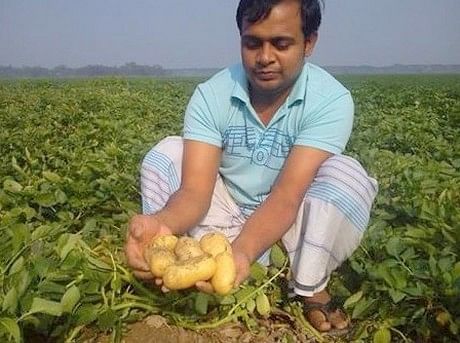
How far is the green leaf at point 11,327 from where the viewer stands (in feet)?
4.57

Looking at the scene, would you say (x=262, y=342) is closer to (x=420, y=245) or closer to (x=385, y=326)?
(x=385, y=326)

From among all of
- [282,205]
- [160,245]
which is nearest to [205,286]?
[160,245]

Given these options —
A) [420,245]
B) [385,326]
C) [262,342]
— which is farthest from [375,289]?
[262,342]

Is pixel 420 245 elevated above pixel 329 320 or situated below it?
above

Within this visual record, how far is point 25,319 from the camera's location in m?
1.52

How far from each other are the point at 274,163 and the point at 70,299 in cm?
96

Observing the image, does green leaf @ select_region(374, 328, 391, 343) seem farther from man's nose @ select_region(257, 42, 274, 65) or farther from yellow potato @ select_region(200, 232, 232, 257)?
man's nose @ select_region(257, 42, 274, 65)

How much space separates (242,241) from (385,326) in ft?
1.73

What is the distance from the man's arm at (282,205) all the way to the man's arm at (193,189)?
0.21 metres

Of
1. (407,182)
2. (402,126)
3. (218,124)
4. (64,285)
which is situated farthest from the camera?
(402,126)

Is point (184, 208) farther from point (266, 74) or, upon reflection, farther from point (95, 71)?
point (95, 71)

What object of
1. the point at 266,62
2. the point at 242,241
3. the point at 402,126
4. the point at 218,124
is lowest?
the point at 402,126

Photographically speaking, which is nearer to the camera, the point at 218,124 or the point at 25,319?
the point at 25,319

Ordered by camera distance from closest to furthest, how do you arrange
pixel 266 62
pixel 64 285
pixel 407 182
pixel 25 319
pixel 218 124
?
pixel 25 319 < pixel 64 285 < pixel 266 62 < pixel 218 124 < pixel 407 182
